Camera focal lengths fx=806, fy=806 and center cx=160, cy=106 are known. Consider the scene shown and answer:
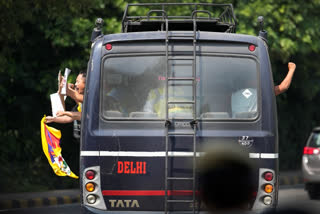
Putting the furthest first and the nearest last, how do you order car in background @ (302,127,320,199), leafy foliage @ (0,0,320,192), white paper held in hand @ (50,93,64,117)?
1. leafy foliage @ (0,0,320,192)
2. car in background @ (302,127,320,199)
3. white paper held in hand @ (50,93,64,117)

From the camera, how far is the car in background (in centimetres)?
1706

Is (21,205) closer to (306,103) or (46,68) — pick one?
(46,68)

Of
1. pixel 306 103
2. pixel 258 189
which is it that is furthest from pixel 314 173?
pixel 306 103

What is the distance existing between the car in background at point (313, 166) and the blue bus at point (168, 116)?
334 inches

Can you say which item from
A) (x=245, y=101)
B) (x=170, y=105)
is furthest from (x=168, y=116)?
(x=245, y=101)

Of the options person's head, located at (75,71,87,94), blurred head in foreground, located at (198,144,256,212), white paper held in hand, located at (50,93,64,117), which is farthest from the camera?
person's head, located at (75,71,87,94)

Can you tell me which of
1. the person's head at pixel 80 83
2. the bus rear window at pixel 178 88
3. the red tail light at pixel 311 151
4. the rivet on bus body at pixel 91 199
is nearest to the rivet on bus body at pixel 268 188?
the bus rear window at pixel 178 88

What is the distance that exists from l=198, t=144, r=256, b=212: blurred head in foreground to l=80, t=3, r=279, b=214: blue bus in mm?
74

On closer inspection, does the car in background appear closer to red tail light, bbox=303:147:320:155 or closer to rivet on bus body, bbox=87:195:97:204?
red tail light, bbox=303:147:320:155

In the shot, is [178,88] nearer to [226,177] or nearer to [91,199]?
[226,177]

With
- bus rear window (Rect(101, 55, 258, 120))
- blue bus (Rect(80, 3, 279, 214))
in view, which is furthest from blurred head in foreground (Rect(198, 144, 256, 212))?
bus rear window (Rect(101, 55, 258, 120))

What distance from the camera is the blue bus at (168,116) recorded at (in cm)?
863

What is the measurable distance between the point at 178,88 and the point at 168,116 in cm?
33

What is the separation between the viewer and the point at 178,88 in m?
8.78
